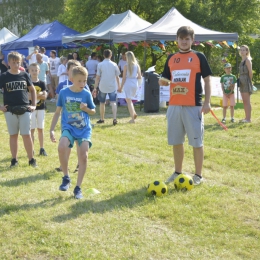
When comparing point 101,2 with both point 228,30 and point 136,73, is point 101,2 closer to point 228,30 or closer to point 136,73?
point 228,30

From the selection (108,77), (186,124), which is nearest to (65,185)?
(186,124)

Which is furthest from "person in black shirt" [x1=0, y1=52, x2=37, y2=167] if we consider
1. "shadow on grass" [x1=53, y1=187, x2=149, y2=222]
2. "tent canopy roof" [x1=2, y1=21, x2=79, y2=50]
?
"tent canopy roof" [x1=2, y1=21, x2=79, y2=50]

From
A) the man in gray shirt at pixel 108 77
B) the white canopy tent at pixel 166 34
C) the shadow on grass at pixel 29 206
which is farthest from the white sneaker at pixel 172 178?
the white canopy tent at pixel 166 34

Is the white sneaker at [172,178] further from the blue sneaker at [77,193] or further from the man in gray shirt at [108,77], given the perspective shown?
the man in gray shirt at [108,77]

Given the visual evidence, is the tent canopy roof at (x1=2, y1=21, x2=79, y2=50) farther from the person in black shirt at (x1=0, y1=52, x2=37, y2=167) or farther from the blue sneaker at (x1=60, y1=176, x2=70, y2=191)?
the blue sneaker at (x1=60, y1=176, x2=70, y2=191)

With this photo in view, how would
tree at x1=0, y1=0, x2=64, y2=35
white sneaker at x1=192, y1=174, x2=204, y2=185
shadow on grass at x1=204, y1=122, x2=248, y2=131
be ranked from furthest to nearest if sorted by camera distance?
1. tree at x1=0, y1=0, x2=64, y2=35
2. shadow on grass at x1=204, y1=122, x2=248, y2=131
3. white sneaker at x1=192, y1=174, x2=204, y2=185

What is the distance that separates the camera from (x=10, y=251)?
429 cm

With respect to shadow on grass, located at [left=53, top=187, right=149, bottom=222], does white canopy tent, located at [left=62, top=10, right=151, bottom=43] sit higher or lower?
higher

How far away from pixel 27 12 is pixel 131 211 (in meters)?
51.4

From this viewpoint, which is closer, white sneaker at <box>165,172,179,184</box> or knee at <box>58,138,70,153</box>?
knee at <box>58,138,70,153</box>

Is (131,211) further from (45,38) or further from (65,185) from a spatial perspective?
(45,38)

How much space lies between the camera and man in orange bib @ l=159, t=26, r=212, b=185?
19.8 ft

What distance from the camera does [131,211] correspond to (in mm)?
5336

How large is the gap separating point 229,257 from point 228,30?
25435 millimetres
